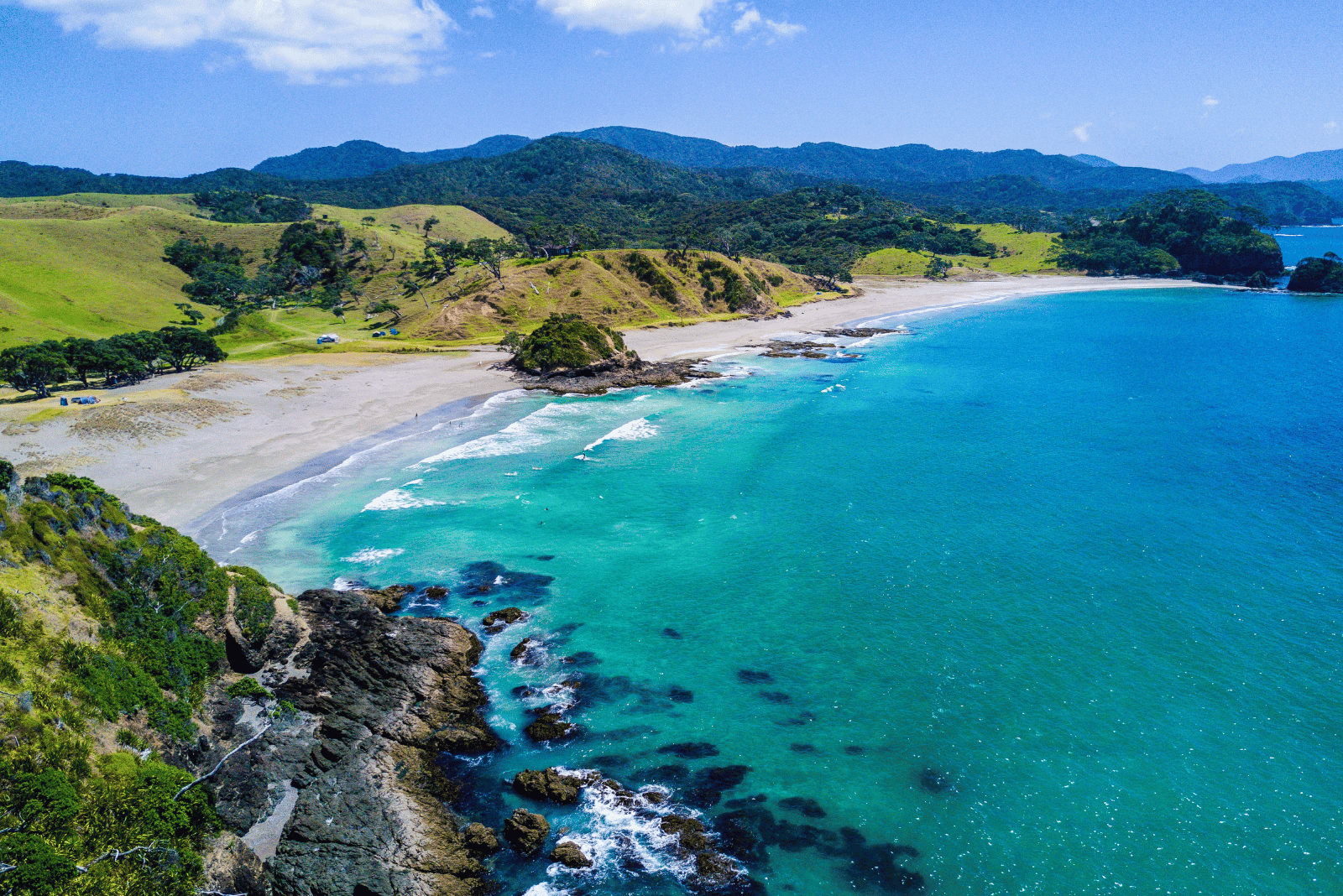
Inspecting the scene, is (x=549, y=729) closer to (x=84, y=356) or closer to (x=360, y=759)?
(x=360, y=759)

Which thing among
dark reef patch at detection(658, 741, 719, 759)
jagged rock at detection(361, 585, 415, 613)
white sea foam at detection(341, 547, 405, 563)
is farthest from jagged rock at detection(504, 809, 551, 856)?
white sea foam at detection(341, 547, 405, 563)

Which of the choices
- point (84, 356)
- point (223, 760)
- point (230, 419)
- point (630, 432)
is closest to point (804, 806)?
point (223, 760)

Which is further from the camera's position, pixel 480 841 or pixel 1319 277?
pixel 1319 277

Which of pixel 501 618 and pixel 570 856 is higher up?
pixel 501 618

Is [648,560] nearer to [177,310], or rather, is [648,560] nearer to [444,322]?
[444,322]

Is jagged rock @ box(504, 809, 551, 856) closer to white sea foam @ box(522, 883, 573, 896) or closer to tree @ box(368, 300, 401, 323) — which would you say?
white sea foam @ box(522, 883, 573, 896)

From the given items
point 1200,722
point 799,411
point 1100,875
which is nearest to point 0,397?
point 799,411
